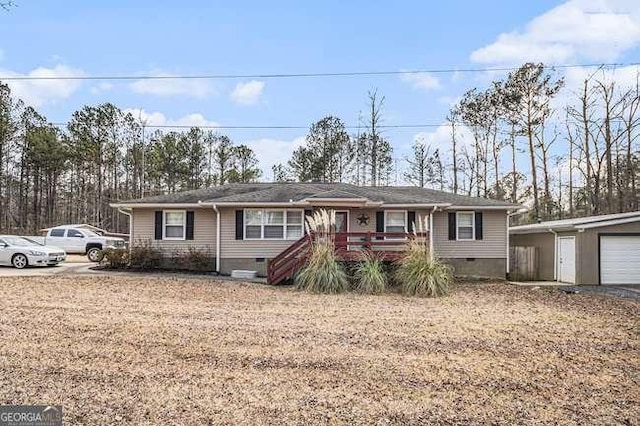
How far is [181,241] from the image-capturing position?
1734 cm

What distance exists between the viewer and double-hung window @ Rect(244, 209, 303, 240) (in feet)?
55.6

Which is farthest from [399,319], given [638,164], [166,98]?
[638,164]

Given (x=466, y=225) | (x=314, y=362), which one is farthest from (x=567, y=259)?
(x=314, y=362)

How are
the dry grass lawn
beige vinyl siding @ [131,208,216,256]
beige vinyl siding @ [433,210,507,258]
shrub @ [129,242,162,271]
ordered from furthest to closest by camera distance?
beige vinyl siding @ [433,210,507,258]
beige vinyl siding @ [131,208,216,256]
shrub @ [129,242,162,271]
the dry grass lawn

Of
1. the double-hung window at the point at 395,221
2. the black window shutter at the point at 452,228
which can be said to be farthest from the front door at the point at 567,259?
the double-hung window at the point at 395,221

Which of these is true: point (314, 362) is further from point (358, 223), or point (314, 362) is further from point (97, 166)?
point (97, 166)

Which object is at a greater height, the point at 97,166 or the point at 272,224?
the point at 97,166

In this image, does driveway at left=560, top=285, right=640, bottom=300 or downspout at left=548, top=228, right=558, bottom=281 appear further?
downspout at left=548, top=228, right=558, bottom=281

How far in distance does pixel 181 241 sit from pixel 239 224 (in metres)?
2.31

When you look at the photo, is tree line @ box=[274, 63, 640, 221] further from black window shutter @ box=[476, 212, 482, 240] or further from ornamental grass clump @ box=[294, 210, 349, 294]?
→ ornamental grass clump @ box=[294, 210, 349, 294]

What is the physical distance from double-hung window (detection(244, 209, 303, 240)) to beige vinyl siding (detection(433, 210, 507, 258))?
5.18 meters

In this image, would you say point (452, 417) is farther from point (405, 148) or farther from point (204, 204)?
point (405, 148)

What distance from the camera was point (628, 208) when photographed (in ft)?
84.7

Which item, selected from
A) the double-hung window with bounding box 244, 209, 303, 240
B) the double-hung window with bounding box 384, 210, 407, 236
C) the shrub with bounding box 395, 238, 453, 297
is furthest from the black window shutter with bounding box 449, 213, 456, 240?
the double-hung window with bounding box 244, 209, 303, 240
